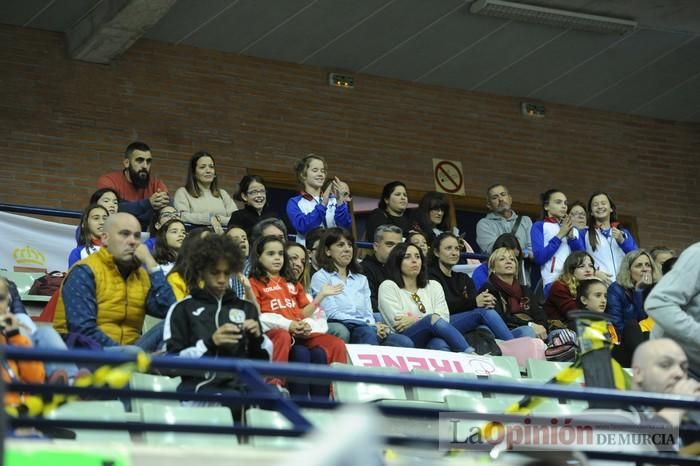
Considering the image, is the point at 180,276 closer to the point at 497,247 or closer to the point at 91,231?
the point at 91,231

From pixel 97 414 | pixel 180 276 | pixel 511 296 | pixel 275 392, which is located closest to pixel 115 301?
pixel 180 276

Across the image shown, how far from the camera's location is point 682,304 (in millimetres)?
5645

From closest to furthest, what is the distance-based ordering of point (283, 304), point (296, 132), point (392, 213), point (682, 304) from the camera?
point (682, 304), point (283, 304), point (392, 213), point (296, 132)

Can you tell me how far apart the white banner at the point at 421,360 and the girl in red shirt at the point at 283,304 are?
24 cm

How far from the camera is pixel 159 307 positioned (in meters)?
7.00

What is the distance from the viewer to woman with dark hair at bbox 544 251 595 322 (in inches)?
390

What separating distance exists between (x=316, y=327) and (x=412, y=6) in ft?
18.2

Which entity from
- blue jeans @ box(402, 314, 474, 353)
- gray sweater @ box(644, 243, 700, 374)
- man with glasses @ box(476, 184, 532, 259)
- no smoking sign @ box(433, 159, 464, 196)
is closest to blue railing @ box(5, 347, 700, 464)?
gray sweater @ box(644, 243, 700, 374)

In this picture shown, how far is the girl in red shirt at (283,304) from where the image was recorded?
7410 millimetres

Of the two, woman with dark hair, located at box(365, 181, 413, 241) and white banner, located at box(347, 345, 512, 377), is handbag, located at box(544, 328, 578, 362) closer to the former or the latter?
white banner, located at box(347, 345, 512, 377)

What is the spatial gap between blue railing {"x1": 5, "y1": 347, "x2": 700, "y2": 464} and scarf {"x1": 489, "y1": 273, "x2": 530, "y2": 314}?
4.69 meters

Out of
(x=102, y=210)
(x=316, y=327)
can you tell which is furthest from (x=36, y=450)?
(x=102, y=210)

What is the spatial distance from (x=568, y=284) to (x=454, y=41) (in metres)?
3.93

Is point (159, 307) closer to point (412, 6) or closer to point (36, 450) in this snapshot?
point (36, 450)
